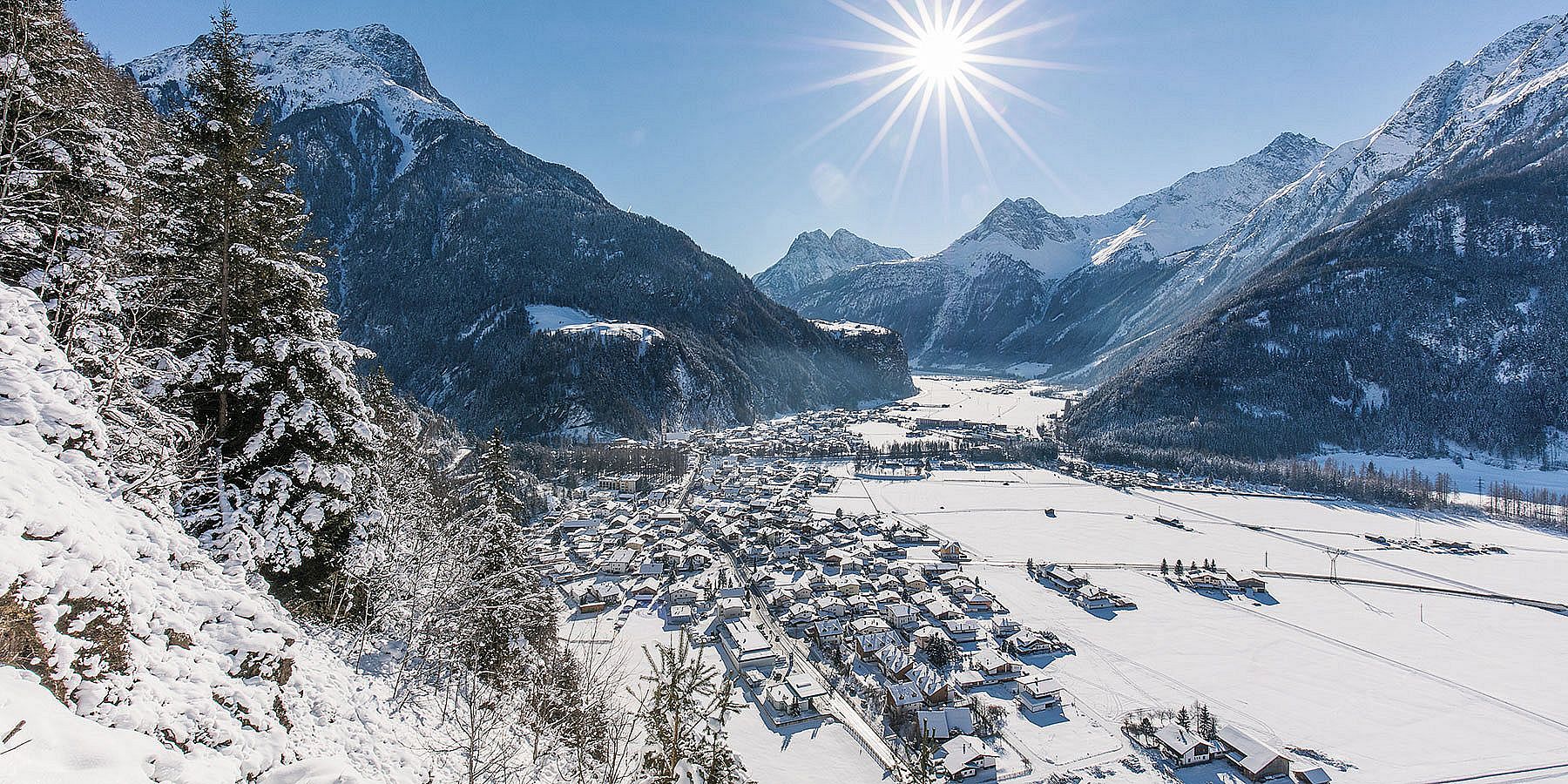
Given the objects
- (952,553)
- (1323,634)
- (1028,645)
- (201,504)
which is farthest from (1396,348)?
(201,504)

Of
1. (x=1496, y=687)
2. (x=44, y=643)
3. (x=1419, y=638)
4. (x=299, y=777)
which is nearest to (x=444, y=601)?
(x=299, y=777)

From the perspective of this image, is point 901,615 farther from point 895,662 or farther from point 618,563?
point 618,563

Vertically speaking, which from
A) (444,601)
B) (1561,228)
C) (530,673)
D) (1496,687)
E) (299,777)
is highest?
(1561,228)

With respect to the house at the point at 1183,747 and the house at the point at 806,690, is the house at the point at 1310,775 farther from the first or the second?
the house at the point at 806,690

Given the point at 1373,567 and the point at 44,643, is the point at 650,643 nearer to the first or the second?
the point at 44,643

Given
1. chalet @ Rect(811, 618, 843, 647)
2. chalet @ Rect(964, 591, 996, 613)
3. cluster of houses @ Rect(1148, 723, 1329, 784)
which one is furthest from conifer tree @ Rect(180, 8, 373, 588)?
chalet @ Rect(964, 591, 996, 613)

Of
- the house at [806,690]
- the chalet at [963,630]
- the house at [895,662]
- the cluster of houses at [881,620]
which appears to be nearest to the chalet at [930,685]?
the cluster of houses at [881,620]
